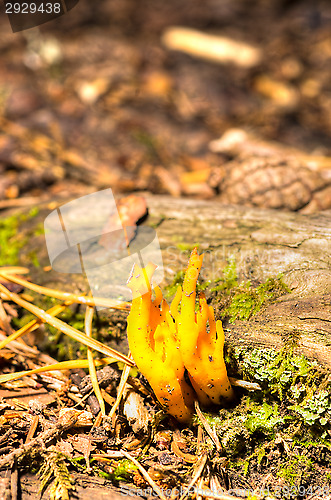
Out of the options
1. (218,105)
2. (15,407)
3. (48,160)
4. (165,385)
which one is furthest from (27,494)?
(218,105)

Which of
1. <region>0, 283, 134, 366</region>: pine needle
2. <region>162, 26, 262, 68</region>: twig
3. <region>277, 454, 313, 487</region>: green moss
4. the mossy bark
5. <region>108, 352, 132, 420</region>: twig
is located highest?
<region>162, 26, 262, 68</region>: twig

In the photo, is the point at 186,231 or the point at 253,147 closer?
the point at 186,231

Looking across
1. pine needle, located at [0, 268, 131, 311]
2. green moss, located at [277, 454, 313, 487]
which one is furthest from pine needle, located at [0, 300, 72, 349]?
green moss, located at [277, 454, 313, 487]

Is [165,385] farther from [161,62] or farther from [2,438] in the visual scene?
[161,62]

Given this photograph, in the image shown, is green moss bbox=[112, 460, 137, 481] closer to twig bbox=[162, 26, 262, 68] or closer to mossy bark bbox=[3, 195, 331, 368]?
mossy bark bbox=[3, 195, 331, 368]

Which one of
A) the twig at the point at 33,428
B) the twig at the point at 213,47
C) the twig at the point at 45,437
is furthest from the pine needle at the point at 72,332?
the twig at the point at 213,47

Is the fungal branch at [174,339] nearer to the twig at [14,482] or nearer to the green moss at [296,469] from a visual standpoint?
the green moss at [296,469]
